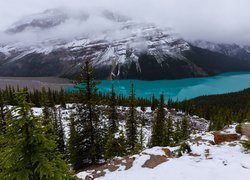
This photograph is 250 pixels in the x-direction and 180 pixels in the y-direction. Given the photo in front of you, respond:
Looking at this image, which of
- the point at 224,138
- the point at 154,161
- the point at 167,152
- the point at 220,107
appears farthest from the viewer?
the point at 220,107

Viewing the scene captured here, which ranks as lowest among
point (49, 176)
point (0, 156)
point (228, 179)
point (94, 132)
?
point (94, 132)

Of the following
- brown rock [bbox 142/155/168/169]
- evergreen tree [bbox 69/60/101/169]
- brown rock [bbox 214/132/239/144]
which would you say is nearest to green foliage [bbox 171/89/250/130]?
evergreen tree [bbox 69/60/101/169]

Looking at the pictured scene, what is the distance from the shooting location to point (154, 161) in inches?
531

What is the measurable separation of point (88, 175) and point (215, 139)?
9209mm

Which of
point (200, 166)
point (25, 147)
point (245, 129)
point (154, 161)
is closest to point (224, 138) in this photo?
point (245, 129)

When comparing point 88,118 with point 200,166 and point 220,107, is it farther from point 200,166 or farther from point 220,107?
point 220,107

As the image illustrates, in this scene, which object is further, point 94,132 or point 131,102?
point 131,102

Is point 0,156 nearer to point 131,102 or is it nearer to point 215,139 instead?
point 215,139

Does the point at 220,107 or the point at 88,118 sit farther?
the point at 220,107

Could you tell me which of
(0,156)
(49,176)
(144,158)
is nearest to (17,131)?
(0,156)

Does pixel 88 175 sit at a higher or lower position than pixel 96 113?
lower

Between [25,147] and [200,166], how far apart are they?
852cm

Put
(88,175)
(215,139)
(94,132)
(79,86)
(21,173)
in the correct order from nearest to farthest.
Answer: (21,173) → (88,175) → (215,139) → (79,86) → (94,132)

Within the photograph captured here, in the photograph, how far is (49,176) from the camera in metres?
7.70
